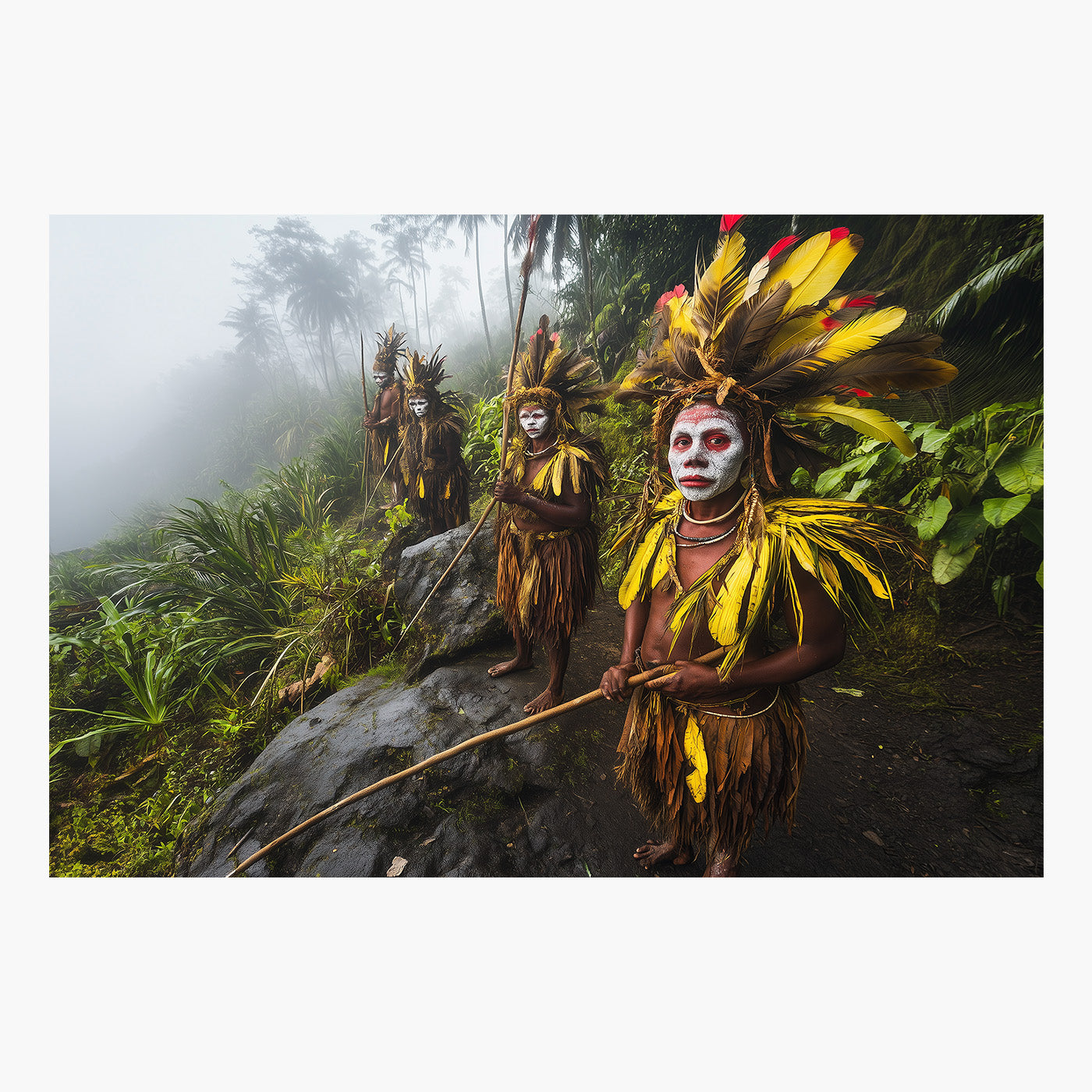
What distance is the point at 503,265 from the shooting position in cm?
182

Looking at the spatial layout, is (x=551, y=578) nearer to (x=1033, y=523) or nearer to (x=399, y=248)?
(x=399, y=248)

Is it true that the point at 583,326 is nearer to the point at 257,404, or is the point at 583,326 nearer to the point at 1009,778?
the point at 257,404

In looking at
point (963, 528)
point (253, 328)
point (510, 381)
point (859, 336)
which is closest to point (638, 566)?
point (859, 336)

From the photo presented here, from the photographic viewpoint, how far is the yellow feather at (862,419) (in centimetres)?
100

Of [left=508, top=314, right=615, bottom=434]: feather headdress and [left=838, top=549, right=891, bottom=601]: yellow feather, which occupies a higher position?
[left=508, top=314, right=615, bottom=434]: feather headdress

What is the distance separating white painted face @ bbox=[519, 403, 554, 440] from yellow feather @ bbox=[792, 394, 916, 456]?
3.06ft

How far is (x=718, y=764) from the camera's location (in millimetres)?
1114

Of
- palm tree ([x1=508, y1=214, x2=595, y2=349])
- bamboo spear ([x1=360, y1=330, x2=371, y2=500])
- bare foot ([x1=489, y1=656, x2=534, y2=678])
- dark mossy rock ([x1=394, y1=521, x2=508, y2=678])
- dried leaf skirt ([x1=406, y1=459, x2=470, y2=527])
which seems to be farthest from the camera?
dried leaf skirt ([x1=406, y1=459, x2=470, y2=527])

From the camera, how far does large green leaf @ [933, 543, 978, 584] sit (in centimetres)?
145

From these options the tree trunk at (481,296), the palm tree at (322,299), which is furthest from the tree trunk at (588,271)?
the palm tree at (322,299)

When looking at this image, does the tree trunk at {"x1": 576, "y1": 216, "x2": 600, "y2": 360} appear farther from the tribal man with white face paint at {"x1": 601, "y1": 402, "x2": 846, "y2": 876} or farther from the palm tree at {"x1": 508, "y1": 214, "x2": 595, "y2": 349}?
the tribal man with white face paint at {"x1": 601, "y1": 402, "x2": 846, "y2": 876}

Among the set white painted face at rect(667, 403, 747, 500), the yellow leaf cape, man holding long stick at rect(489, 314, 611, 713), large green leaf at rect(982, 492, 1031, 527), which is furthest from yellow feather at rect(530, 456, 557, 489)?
large green leaf at rect(982, 492, 1031, 527)

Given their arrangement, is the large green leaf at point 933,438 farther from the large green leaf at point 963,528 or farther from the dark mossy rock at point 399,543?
the dark mossy rock at point 399,543
